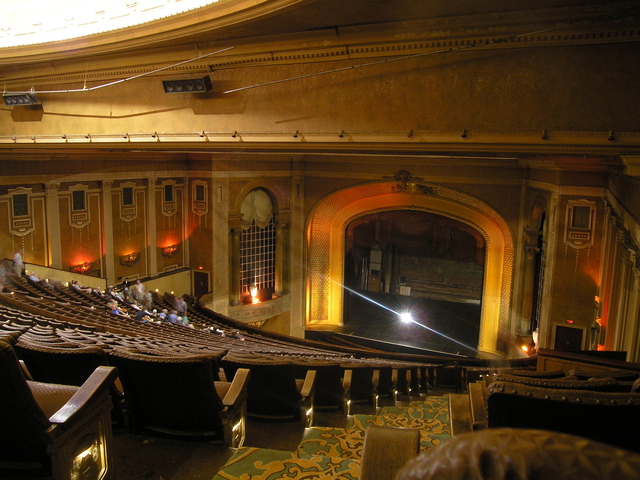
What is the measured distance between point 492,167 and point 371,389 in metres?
8.78

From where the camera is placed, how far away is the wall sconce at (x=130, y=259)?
1295 cm

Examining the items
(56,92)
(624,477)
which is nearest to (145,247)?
(56,92)

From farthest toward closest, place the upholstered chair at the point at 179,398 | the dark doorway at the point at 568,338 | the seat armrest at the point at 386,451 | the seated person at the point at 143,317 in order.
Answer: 1. the dark doorway at the point at 568,338
2. the seated person at the point at 143,317
3. the upholstered chair at the point at 179,398
4. the seat armrest at the point at 386,451

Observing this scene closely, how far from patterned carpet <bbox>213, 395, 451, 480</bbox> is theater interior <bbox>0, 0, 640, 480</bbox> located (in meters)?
0.02

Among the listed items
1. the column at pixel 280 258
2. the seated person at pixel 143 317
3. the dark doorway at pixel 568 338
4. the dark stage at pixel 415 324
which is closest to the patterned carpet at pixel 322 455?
the seated person at pixel 143 317

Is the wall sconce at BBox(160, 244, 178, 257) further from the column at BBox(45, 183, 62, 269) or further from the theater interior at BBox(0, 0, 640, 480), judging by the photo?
the column at BBox(45, 183, 62, 269)

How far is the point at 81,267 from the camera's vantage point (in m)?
12.1

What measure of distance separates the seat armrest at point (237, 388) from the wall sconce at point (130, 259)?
A: 1148 centimetres

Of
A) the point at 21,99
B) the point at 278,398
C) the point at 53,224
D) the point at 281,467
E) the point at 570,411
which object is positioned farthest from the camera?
the point at 53,224

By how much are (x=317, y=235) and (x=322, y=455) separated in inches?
477

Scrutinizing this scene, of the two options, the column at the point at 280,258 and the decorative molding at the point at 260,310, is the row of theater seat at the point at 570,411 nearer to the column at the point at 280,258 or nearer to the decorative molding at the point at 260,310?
the decorative molding at the point at 260,310

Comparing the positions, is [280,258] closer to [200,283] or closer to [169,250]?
[200,283]

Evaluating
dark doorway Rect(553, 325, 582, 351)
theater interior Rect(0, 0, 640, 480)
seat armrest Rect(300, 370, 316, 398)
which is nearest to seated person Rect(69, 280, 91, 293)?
theater interior Rect(0, 0, 640, 480)

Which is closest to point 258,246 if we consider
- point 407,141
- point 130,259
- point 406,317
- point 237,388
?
point 130,259
